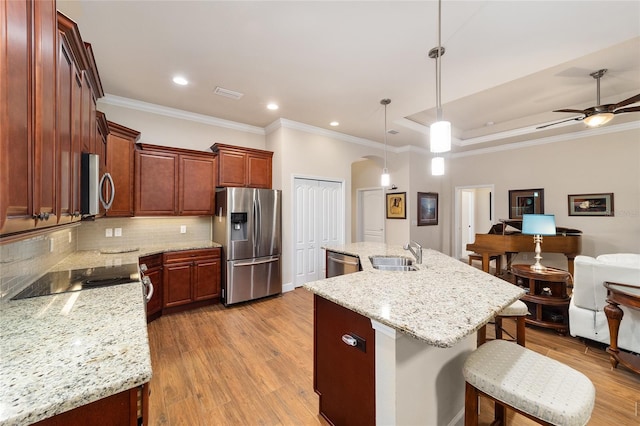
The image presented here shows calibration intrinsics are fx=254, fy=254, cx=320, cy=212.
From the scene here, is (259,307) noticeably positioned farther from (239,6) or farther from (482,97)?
(482,97)

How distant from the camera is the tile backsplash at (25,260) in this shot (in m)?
1.42

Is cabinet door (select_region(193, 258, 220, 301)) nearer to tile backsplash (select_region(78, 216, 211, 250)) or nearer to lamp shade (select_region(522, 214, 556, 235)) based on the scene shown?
tile backsplash (select_region(78, 216, 211, 250))

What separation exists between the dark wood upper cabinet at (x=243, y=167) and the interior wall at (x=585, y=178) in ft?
17.2

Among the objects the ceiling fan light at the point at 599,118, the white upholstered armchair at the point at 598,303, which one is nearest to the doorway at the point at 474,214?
the ceiling fan light at the point at 599,118

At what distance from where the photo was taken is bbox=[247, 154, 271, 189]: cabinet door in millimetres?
4223

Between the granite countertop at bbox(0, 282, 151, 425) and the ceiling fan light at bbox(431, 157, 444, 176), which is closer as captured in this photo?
the granite countertop at bbox(0, 282, 151, 425)

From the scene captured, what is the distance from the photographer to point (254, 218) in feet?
12.6

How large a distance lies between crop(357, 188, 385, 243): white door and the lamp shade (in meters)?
3.11

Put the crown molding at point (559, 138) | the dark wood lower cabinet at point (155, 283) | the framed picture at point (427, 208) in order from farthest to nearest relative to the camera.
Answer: the framed picture at point (427, 208) → the crown molding at point (559, 138) → the dark wood lower cabinet at point (155, 283)

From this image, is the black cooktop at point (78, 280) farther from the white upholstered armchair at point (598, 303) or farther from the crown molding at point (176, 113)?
the white upholstered armchair at point (598, 303)

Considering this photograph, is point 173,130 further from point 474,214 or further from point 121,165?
point 474,214

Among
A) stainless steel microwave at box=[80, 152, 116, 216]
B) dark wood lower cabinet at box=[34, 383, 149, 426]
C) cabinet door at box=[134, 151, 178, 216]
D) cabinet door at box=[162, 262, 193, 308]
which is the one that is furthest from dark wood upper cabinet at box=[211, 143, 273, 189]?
dark wood lower cabinet at box=[34, 383, 149, 426]

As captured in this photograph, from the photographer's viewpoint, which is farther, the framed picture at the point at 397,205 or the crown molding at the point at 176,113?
the framed picture at the point at 397,205

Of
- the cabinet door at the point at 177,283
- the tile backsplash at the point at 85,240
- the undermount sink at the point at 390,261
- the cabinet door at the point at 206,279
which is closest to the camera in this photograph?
the tile backsplash at the point at 85,240
